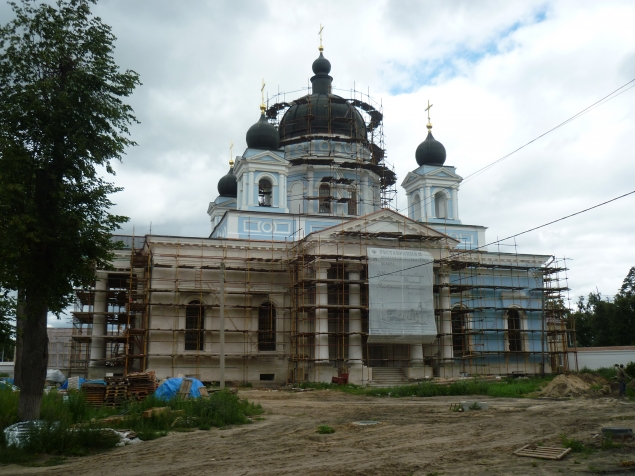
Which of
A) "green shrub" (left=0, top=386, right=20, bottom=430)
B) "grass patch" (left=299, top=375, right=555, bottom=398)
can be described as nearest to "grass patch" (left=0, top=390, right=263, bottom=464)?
"green shrub" (left=0, top=386, right=20, bottom=430)

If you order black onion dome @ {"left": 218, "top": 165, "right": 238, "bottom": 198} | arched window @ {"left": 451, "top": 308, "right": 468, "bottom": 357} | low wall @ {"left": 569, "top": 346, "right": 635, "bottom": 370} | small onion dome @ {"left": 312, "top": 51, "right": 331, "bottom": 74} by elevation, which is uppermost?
small onion dome @ {"left": 312, "top": 51, "right": 331, "bottom": 74}

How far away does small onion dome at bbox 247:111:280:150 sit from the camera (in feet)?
120

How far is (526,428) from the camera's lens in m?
14.9

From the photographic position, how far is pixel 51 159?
1355 centimetres

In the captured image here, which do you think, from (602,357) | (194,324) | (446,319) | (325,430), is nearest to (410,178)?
(446,319)

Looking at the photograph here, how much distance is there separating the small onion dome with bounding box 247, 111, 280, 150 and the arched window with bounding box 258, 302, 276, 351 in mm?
9053

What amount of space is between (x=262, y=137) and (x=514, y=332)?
18099 mm

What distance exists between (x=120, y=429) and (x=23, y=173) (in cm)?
575

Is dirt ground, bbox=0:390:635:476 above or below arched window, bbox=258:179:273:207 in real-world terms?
below

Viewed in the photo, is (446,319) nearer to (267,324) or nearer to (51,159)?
(267,324)

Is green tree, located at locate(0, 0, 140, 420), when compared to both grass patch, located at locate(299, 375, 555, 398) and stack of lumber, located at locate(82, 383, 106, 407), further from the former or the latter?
grass patch, located at locate(299, 375, 555, 398)

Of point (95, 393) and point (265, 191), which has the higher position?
point (265, 191)

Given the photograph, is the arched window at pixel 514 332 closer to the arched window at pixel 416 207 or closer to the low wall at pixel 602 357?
the low wall at pixel 602 357

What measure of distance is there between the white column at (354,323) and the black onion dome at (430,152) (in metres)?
11.2
